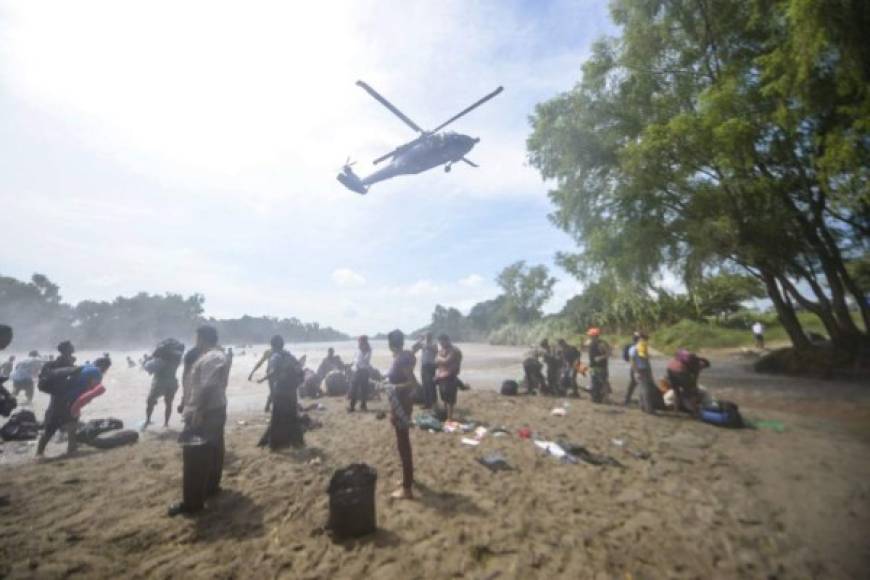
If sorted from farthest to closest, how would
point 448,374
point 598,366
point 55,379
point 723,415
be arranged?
point 598,366, point 448,374, point 723,415, point 55,379

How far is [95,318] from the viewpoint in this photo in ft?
337

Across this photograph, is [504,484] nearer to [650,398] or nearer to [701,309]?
[650,398]

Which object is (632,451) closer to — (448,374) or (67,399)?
(448,374)

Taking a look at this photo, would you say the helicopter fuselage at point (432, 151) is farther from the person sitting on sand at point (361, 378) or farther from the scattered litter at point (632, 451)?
the scattered litter at point (632, 451)

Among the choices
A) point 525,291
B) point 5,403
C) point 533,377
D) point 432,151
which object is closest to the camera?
point 5,403

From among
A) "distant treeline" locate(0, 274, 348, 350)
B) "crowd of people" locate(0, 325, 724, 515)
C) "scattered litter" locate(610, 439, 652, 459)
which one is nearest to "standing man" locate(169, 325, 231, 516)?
"crowd of people" locate(0, 325, 724, 515)

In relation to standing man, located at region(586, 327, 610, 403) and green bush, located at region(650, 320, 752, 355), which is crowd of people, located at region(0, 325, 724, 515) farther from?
green bush, located at region(650, 320, 752, 355)

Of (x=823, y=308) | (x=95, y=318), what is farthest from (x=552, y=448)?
(x=95, y=318)

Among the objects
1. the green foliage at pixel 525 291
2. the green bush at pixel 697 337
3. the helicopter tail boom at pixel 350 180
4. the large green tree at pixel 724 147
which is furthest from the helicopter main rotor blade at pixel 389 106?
the green foliage at pixel 525 291

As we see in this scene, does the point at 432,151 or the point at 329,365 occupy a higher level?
the point at 432,151

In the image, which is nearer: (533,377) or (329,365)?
(533,377)

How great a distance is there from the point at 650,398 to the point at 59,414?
502 inches

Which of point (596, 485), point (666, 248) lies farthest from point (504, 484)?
point (666, 248)

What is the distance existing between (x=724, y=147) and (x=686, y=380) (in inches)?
300
